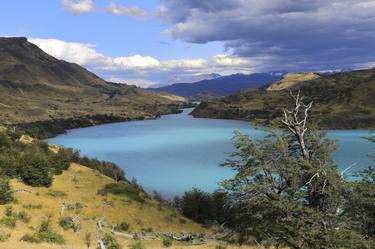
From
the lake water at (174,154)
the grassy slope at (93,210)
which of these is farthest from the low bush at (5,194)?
the lake water at (174,154)

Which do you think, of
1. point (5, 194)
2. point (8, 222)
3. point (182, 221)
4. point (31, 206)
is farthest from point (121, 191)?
point (8, 222)

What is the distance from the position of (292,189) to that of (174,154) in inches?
4023

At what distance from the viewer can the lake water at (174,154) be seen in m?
83.9

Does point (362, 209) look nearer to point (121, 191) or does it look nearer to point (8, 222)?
point (8, 222)

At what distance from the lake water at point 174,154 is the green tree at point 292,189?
31896 mm

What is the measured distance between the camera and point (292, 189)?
2097 centimetres

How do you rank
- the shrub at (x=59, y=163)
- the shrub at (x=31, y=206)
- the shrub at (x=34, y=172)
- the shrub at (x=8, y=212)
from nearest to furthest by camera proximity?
1. the shrub at (x=8, y=212)
2. the shrub at (x=31, y=206)
3. the shrub at (x=34, y=172)
4. the shrub at (x=59, y=163)

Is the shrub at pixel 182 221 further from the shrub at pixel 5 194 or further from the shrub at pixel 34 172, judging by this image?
the shrub at pixel 5 194

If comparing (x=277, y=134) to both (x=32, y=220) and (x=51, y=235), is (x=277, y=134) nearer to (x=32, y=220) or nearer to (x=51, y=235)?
(x=51, y=235)

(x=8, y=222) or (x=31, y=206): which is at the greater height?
(x=8, y=222)

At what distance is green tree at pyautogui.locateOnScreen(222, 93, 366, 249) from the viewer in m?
19.9

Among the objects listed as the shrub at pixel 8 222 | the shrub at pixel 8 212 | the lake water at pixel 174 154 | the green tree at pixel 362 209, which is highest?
the green tree at pixel 362 209

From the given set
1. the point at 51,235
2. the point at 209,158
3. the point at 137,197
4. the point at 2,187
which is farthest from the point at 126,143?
the point at 51,235

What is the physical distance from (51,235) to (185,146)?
115 meters
